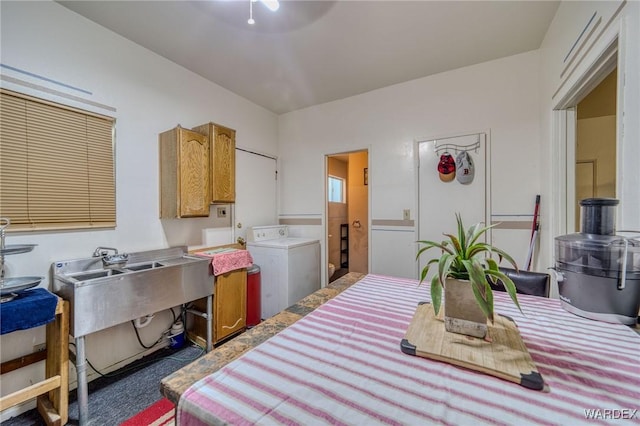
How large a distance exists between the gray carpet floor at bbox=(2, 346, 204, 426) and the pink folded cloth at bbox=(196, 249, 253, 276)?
2.59ft

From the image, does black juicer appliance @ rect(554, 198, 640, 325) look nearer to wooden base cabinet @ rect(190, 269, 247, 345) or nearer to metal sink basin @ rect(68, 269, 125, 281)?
wooden base cabinet @ rect(190, 269, 247, 345)

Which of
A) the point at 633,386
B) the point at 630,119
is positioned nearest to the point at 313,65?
the point at 630,119

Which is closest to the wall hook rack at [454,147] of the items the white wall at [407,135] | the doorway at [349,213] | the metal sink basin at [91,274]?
the white wall at [407,135]

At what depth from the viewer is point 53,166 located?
5.76 feet

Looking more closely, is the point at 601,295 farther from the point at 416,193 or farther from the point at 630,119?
the point at 416,193

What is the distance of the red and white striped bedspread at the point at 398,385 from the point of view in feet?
1.77

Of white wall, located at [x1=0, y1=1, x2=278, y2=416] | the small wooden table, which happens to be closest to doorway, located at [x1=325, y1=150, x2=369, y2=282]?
white wall, located at [x1=0, y1=1, x2=278, y2=416]

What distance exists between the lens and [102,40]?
2006mm

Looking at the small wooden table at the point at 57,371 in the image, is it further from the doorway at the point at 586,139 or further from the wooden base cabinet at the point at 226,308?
the doorway at the point at 586,139

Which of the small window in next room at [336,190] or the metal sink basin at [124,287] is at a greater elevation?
the small window in next room at [336,190]

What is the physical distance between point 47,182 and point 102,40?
1.21 metres

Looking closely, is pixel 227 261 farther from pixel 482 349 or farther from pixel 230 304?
pixel 482 349

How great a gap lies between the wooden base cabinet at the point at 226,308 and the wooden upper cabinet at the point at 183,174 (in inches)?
27.9

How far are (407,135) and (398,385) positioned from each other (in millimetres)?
2810
